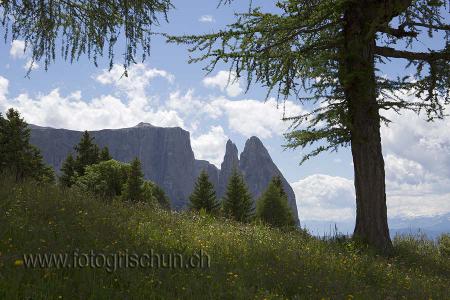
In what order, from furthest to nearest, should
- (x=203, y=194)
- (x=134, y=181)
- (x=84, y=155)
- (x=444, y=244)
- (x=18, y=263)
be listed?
1. (x=84, y=155)
2. (x=203, y=194)
3. (x=134, y=181)
4. (x=444, y=244)
5. (x=18, y=263)

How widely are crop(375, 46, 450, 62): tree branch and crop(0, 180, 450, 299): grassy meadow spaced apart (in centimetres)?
506

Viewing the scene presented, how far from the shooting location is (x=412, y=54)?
11.0 m

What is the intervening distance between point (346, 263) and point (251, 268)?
7.58 ft

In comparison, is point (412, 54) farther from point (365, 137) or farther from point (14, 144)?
point (14, 144)

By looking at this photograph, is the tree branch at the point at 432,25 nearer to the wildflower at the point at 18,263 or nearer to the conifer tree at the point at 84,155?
the wildflower at the point at 18,263

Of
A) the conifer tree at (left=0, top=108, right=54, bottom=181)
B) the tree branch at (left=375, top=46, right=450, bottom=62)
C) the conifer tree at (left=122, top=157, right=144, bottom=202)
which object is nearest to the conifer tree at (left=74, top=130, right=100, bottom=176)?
the conifer tree at (left=122, top=157, right=144, bottom=202)

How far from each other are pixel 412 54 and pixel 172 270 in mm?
8844

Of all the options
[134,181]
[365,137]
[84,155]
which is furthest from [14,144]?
[365,137]

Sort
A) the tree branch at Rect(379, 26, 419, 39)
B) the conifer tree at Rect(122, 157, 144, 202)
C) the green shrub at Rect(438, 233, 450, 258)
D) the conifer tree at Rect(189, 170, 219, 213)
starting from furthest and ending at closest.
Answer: the conifer tree at Rect(189, 170, 219, 213) < the conifer tree at Rect(122, 157, 144, 202) < the green shrub at Rect(438, 233, 450, 258) < the tree branch at Rect(379, 26, 419, 39)

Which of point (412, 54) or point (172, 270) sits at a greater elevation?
point (412, 54)

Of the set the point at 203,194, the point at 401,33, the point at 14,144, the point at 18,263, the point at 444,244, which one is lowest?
the point at 444,244

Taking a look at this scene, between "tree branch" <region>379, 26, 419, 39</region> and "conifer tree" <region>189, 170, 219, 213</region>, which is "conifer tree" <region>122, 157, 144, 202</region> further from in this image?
"tree branch" <region>379, 26, 419, 39</region>

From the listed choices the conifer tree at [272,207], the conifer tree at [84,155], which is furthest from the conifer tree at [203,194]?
the conifer tree at [84,155]

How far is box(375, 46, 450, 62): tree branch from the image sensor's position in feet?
35.0
